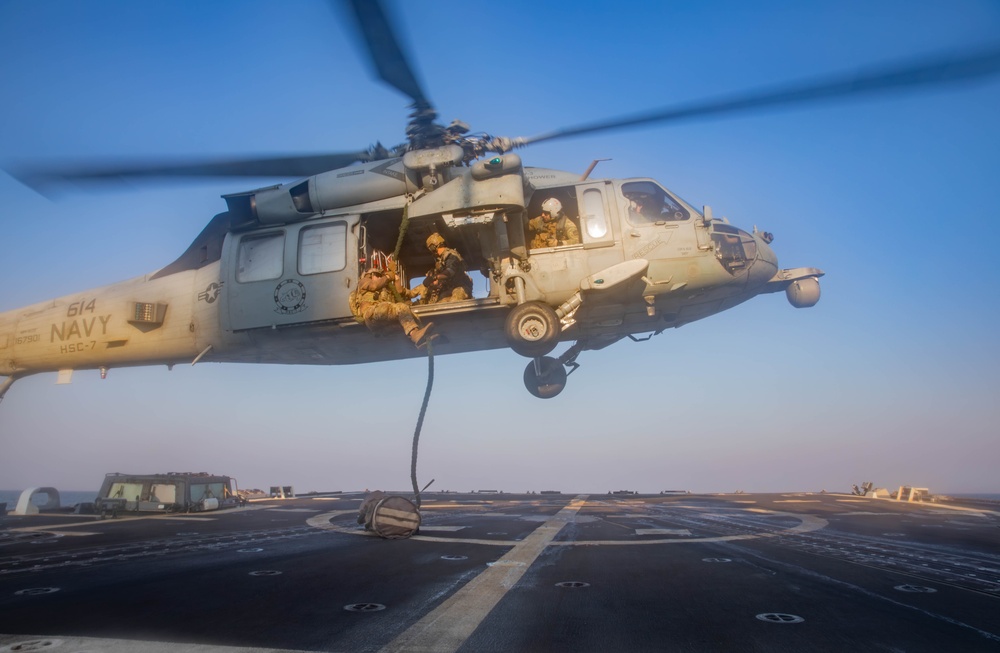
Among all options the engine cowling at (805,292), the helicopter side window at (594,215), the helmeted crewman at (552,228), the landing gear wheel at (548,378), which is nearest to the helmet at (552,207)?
the helmeted crewman at (552,228)

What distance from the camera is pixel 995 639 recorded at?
4.04 meters

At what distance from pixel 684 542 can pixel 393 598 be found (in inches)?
232

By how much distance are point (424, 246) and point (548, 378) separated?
5.06 meters

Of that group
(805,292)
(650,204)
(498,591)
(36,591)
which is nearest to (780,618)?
(498,591)

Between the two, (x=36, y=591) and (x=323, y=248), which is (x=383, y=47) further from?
(x=36, y=591)

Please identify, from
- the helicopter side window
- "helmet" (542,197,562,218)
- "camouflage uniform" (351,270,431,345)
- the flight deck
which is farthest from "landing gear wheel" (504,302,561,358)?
the flight deck

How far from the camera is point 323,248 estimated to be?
13.4m

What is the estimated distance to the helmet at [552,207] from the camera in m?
13.7

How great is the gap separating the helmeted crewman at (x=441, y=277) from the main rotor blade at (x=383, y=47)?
348 centimetres

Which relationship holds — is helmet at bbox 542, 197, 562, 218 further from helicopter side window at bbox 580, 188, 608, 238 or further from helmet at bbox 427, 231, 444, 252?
helmet at bbox 427, 231, 444, 252

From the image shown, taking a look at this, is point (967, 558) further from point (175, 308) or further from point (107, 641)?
point (175, 308)

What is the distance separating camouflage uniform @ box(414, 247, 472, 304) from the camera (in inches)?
525

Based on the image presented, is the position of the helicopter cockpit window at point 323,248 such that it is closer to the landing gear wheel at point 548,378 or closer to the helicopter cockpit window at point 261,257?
the helicopter cockpit window at point 261,257

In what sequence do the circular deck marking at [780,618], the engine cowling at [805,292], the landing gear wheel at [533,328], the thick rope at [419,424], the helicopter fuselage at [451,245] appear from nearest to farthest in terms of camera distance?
1. the circular deck marking at [780,618]
2. the thick rope at [419,424]
3. the landing gear wheel at [533,328]
4. the helicopter fuselage at [451,245]
5. the engine cowling at [805,292]
